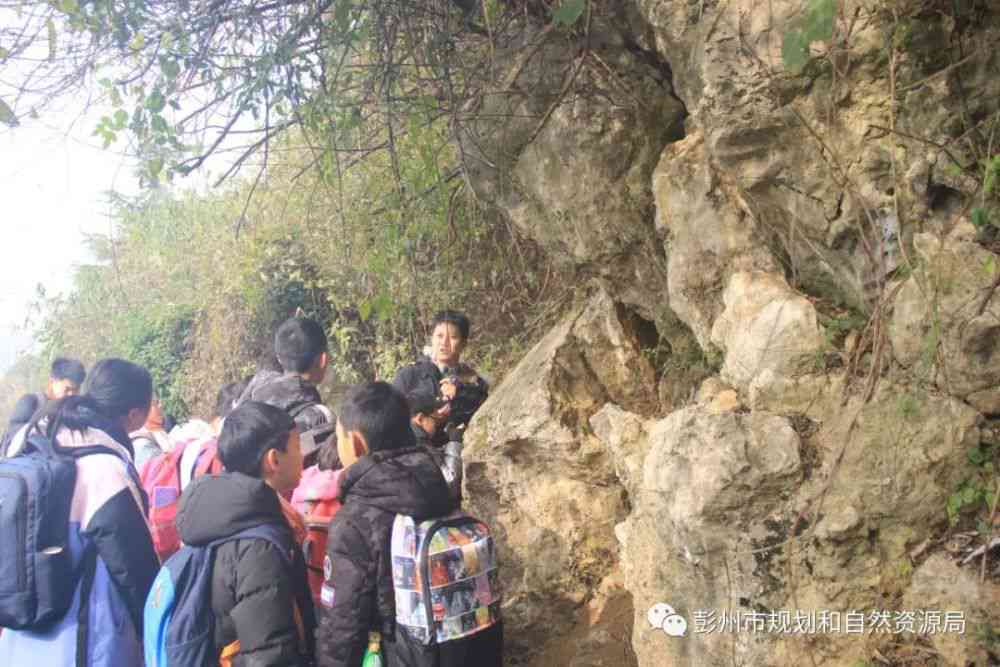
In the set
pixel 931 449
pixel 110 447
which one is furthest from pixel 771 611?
pixel 110 447

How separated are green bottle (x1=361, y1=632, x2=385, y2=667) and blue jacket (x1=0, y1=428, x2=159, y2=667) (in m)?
0.90

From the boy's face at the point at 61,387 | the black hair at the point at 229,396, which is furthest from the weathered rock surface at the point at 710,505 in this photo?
the boy's face at the point at 61,387

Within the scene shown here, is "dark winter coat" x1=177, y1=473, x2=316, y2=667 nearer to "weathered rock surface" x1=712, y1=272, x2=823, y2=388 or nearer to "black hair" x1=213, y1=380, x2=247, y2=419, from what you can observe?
"weathered rock surface" x1=712, y1=272, x2=823, y2=388

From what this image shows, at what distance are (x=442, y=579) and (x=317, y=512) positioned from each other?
0.73 metres

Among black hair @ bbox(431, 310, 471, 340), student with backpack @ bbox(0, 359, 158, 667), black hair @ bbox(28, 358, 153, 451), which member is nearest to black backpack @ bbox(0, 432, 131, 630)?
student with backpack @ bbox(0, 359, 158, 667)

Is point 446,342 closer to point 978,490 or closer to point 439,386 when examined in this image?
point 439,386

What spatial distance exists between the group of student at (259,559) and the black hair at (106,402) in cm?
1

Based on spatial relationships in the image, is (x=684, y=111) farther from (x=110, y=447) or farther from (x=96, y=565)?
(x=96, y=565)

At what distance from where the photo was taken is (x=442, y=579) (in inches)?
112

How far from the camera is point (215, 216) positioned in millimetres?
9922

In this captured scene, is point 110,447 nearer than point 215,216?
Yes

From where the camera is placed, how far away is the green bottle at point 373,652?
2.84 meters

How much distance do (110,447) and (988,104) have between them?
11.4 ft

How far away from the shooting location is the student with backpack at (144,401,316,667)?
2607 millimetres
